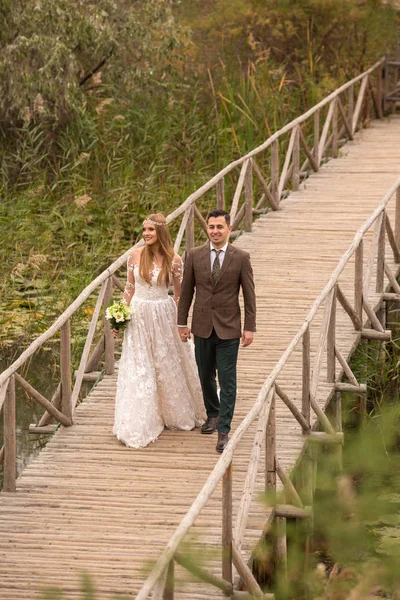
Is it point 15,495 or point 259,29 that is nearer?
point 15,495

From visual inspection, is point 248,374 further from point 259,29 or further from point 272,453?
point 259,29

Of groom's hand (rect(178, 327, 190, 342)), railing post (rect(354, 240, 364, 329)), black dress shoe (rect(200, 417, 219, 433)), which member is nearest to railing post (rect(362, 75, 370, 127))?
railing post (rect(354, 240, 364, 329))

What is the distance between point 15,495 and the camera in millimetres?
8016

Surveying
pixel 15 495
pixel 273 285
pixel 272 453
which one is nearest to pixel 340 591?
pixel 272 453

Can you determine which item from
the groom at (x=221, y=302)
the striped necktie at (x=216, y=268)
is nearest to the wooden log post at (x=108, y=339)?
the groom at (x=221, y=302)

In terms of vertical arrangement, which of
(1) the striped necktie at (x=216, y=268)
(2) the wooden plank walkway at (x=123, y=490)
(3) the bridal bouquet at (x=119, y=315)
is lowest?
(2) the wooden plank walkway at (x=123, y=490)

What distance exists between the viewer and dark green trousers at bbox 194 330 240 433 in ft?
27.2

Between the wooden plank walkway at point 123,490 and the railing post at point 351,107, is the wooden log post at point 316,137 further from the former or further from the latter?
the wooden plank walkway at point 123,490

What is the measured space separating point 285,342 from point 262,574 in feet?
9.46

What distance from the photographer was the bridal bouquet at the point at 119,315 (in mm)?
8523

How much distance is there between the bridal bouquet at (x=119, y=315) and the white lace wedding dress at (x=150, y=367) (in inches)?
5.0

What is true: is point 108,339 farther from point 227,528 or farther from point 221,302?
point 227,528

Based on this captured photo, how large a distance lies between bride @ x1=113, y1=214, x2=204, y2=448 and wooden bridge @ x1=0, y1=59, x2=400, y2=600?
155mm

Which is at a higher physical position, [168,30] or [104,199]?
[168,30]
